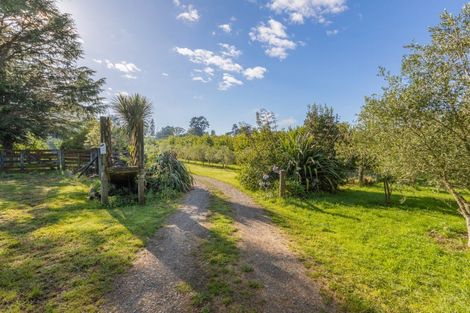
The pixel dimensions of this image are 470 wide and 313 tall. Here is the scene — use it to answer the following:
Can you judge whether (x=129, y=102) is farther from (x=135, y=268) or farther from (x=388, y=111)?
(x=388, y=111)

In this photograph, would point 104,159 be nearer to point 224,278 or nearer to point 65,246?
point 65,246

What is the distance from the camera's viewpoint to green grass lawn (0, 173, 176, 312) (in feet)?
9.43

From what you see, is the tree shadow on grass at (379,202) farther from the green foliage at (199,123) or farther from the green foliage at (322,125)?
the green foliage at (199,123)

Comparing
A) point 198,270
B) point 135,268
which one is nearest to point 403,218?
point 198,270

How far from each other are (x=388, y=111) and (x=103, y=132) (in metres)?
7.65

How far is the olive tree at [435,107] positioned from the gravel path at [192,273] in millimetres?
3188

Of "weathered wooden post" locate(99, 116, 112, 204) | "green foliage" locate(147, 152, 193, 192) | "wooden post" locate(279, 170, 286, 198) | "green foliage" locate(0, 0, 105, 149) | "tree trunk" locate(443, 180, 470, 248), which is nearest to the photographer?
"tree trunk" locate(443, 180, 470, 248)

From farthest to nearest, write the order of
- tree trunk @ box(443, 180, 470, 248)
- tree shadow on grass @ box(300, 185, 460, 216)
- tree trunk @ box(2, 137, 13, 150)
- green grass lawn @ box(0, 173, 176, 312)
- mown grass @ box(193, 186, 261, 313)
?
tree trunk @ box(2, 137, 13, 150) → tree shadow on grass @ box(300, 185, 460, 216) → tree trunk @ box(443, 180, 470, 248) → green grass lawn @ box(0, 173, 176, 312) → mown grass @ box(193, 186, 261, 313)

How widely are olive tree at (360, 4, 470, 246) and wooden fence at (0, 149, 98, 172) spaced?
14.0 m

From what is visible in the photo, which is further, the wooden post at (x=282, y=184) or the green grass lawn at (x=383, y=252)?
the wooden post at (x=282, y=184)

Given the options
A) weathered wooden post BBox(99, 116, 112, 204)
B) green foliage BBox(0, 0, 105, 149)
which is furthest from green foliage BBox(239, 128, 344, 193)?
green foliage BBox(0, 0, 105, 149)

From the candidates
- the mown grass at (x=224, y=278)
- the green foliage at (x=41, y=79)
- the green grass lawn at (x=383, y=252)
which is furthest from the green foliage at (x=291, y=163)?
the green foliage at (x=41, y=79)

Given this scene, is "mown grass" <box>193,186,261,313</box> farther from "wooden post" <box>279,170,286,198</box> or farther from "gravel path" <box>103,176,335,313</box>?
"wooden post" <box>279,170,286,198</box>

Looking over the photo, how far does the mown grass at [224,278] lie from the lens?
2.76 metres
